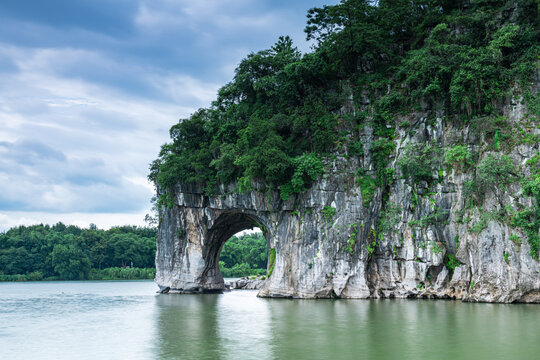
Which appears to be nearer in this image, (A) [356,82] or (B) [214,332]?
(B) [214,332]

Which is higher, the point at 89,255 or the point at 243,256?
the point at 89,255

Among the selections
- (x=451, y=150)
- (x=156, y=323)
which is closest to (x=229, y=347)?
(x=156, y=323)

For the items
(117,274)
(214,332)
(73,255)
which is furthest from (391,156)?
(73,255)

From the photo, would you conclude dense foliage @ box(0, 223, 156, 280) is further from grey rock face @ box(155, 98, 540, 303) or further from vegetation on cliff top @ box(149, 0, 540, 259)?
grey rock face @ box(155, 98, 540, 303)

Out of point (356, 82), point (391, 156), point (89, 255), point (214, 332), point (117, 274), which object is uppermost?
point (356, 82)

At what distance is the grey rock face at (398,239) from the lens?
19.5 m

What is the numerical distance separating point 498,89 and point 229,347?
16524mm

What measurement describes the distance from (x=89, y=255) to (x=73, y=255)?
3.20 m

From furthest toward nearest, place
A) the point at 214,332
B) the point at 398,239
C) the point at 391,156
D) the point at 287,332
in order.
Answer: the point at 391,156
the point at 398,239
the point at 214,332
the point at 287,332

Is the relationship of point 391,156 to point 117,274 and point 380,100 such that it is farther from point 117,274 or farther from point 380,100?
point 117,274

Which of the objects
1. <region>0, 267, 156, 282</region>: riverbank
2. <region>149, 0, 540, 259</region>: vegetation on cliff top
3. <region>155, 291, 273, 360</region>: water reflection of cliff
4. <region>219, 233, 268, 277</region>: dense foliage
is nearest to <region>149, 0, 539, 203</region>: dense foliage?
<region>149, 0, 540, 259</region>: vegetation on cliff top

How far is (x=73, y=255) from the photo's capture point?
5784 centimetres

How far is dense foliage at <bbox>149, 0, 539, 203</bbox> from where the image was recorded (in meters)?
21.0

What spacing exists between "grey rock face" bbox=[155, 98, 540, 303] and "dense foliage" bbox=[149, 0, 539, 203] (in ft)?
2.97
